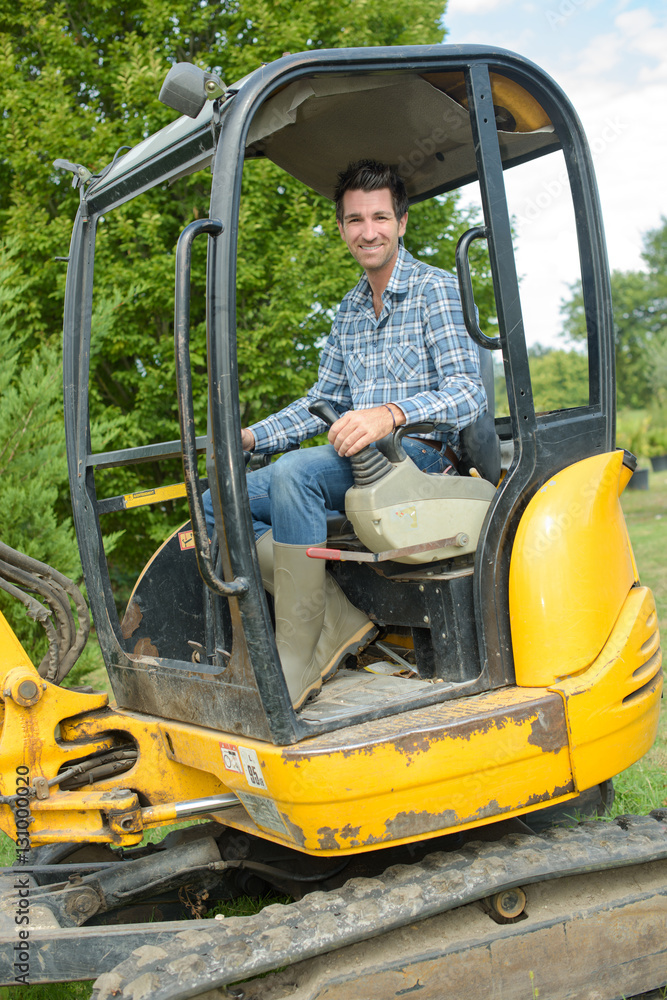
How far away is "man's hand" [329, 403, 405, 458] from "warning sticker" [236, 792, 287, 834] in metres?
0.98

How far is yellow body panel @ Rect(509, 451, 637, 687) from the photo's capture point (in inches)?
99.3

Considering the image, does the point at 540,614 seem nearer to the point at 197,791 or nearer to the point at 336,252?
the point at 197,791

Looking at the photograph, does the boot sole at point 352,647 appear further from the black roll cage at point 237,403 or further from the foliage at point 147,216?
the foliage at point 147,216

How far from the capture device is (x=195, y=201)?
8.11 meters

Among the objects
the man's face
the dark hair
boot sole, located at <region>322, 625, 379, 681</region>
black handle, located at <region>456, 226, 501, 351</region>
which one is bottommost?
boot sole, located at <region>322, 625, 379, 681</region>

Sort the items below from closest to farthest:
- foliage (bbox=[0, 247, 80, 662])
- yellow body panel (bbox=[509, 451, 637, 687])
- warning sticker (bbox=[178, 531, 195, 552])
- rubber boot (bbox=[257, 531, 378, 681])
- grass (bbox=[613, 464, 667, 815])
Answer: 1. yellow body panel (bbox=[509, 451, 637, 687])
2. rubber boot (bbox=[257, 531, 378, 681])
3. warning sticker (bbox=[178, 531, 195, 552])
4. grass (bbox=[613, 464, 667, 815])
5. foliage (bbox=[0, 247, 80, 662])

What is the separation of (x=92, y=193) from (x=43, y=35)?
651cm

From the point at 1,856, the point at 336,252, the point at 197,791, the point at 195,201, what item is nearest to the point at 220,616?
the point at 197,791

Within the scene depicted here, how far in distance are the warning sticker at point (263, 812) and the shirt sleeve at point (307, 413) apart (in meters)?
1.28

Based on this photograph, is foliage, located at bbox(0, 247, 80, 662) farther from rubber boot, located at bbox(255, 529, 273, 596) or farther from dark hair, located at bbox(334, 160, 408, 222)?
dark hair, located at bbox(334, 160, 408, 222)

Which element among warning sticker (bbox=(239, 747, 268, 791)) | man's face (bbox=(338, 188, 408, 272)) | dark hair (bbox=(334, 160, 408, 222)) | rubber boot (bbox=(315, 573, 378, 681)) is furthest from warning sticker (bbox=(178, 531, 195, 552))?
dark hair (bbox=(334, 160, 408, 222))

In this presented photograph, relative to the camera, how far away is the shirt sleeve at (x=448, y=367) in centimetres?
257

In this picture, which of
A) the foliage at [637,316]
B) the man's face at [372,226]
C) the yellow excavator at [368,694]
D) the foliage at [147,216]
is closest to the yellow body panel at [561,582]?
the yellow excavator at [368,694]

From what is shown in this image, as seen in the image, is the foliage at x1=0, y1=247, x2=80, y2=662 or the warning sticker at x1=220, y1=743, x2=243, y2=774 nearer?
the warning sticker at x1=220, y1=743, x2=243, y2=774
